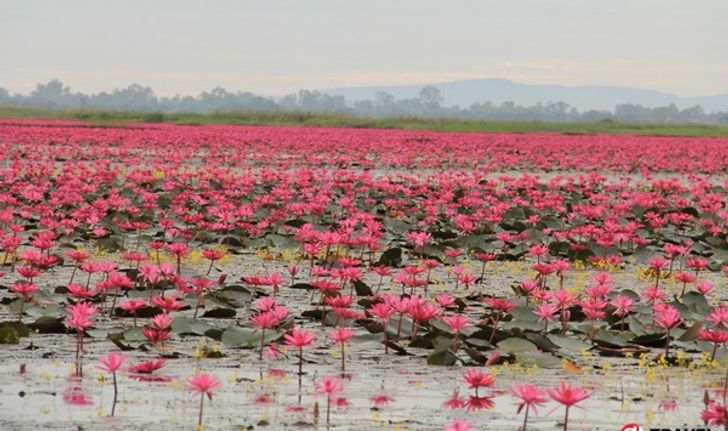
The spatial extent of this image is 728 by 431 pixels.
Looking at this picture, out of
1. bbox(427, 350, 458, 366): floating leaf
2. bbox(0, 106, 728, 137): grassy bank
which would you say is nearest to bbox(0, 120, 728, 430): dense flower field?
bbox(427, 350, 458, 366): floating leaf

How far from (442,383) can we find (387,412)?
23.1 inches

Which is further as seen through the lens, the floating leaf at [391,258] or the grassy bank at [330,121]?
the grassy bank at [330,121]

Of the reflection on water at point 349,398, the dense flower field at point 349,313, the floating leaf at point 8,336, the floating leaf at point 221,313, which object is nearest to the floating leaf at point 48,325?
the dense flower field at point 349,313

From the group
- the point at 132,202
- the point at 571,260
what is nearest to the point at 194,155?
the point at 132,202

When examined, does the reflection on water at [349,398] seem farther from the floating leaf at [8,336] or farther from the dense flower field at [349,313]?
the floating leaf at [8,336]

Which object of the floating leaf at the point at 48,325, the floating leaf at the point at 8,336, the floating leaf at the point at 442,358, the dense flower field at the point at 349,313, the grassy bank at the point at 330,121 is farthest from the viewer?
the grassy bank at the point at 330,121

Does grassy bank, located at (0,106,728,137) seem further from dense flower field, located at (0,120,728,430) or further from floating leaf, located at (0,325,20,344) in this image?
floating leaf, located at (0,325,20,344)

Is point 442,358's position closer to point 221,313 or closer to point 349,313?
point 349,313

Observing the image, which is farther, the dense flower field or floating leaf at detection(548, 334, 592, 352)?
floating leaf at detection(548, 334, 592, 352)

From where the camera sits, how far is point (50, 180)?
1484 centimetres

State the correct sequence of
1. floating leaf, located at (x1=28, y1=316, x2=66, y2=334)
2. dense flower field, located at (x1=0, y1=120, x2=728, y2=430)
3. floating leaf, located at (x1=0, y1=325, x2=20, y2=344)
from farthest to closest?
floating leaf, located at (x1=28, y1=316, x2=66, y2=334) → floating leaf, located at (x1=0, y1=325, x2=20, y2=344) → dense flower field, located at (x1=0, y1=120, x2=728, y2=430)

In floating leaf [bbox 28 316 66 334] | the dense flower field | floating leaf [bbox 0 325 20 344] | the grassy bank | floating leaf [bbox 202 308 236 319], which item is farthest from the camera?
the grassy bank

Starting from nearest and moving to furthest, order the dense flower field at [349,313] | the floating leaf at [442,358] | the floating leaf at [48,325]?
the dense flower field at [349,313] → the floating leaf at [442,358] → the floating leaf at [48,325]

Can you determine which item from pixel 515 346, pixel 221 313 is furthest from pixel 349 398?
pixel 221 313
